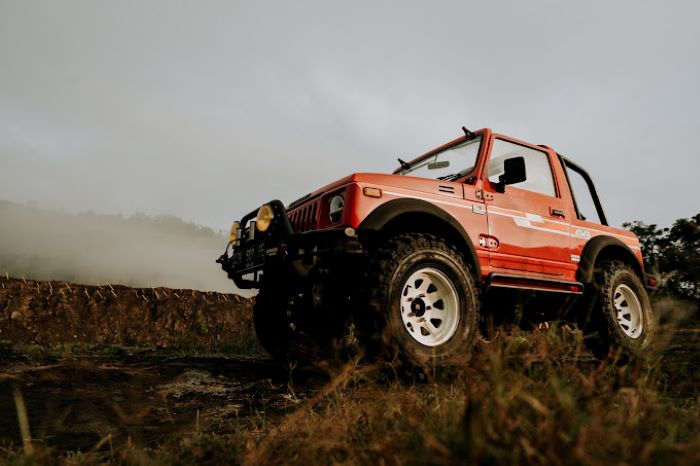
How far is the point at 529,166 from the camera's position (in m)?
4.59

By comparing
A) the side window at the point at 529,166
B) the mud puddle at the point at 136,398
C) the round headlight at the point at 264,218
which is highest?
the side window at the point at 529,166

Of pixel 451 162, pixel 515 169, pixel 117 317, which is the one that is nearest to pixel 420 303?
pixel 515 169

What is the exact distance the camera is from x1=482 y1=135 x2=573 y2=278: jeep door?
3.96 m

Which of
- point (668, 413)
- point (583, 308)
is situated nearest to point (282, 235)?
point (668, 413)

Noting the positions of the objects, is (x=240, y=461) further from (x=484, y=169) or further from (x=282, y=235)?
(x=484, y=169)

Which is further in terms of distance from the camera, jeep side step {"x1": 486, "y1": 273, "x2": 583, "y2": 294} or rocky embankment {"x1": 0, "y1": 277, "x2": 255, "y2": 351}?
rocky embankment {"x1": 0, "y1": 277, "x2": 255, "y2": 351}

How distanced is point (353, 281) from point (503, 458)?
7.32 feet

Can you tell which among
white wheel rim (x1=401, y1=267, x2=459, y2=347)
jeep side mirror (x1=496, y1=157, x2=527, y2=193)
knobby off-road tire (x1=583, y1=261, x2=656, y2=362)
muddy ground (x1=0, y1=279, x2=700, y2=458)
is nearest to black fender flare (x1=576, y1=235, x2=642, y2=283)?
knobby off-road tire (x1=583, y1=261, x2=656, y2=362)

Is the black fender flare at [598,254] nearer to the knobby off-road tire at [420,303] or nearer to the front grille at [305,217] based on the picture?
the knobby off-road tire at [420,303]

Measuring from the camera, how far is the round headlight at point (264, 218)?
3.46 metres

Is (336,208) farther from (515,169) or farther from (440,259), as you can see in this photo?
(515,169)

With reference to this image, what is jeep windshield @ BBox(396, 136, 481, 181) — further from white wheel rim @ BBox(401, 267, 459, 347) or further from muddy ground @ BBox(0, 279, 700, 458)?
muddy ground @ BBox(0, 279, 700, 458)

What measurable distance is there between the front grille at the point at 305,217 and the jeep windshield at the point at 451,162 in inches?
54.5

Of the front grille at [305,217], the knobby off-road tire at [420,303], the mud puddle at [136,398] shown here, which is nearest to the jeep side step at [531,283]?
the knobby off-road tire at [420,303]
